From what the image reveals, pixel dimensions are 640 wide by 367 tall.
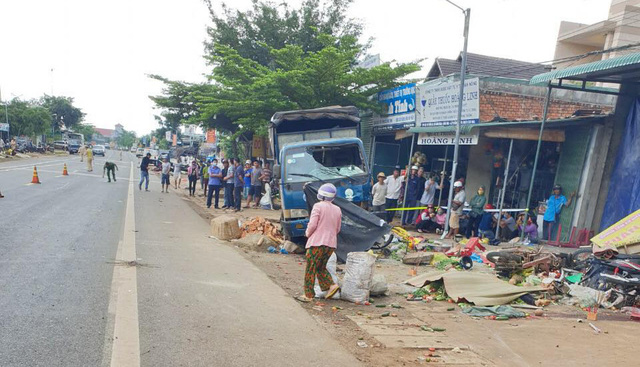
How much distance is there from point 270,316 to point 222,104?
15388 millimetres

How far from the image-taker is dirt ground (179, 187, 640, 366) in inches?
185

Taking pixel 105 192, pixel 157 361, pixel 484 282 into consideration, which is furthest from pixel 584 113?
pixel 105 192

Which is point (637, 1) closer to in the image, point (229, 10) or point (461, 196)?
point (461, 196)

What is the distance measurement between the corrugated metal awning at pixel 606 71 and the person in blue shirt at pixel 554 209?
121 inches

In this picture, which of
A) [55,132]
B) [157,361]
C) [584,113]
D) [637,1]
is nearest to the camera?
[157,361]

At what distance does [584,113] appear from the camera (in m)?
12.3

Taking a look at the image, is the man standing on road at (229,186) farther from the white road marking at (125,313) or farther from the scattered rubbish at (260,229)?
the white road marking at (125,313)

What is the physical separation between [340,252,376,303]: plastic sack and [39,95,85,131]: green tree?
90.1m

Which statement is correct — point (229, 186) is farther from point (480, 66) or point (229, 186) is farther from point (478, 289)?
point (480, 66)

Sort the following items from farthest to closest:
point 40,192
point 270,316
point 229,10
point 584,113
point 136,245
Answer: point 229,10 < point 40,192 < point 584,113 < point 136,245 < point 270,316

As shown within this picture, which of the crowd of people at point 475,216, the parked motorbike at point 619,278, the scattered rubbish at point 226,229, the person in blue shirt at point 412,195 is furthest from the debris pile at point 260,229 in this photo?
the parked motorbike at point 619,278

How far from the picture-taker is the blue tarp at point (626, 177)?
1055 centimetres

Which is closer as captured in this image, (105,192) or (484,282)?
(484,282)

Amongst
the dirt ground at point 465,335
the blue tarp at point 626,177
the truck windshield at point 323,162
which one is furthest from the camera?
the truck windshield at point 323,162
